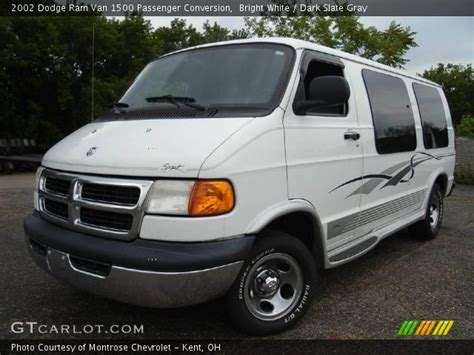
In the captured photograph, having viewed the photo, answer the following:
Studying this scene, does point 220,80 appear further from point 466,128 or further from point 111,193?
point 466,128

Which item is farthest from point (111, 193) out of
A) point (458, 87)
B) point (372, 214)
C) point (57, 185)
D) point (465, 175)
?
point (458, 87)

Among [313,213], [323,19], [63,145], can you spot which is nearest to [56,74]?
[323,19]

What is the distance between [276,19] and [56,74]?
31.6ft

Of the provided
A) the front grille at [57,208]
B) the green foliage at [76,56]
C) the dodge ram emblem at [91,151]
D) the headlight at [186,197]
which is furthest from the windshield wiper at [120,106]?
the green foliage at [76,56]

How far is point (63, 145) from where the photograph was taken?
346 centimetres

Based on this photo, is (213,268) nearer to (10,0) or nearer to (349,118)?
(349,118)

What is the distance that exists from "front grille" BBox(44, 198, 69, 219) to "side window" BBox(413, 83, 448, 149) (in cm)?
415

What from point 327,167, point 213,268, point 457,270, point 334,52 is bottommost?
point 457,270

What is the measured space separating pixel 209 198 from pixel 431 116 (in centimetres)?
410

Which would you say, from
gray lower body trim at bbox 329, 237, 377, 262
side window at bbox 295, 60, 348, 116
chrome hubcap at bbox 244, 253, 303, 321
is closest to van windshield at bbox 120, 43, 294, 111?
side window at bbox 295, 60, 348, 116

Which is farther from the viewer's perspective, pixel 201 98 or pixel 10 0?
pixel 10 0

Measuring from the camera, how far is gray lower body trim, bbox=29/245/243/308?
8.27 feet

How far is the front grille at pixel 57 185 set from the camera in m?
3.04

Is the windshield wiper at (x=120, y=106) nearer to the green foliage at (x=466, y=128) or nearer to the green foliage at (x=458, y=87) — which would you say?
the green foliage at (x=466, y=128)
